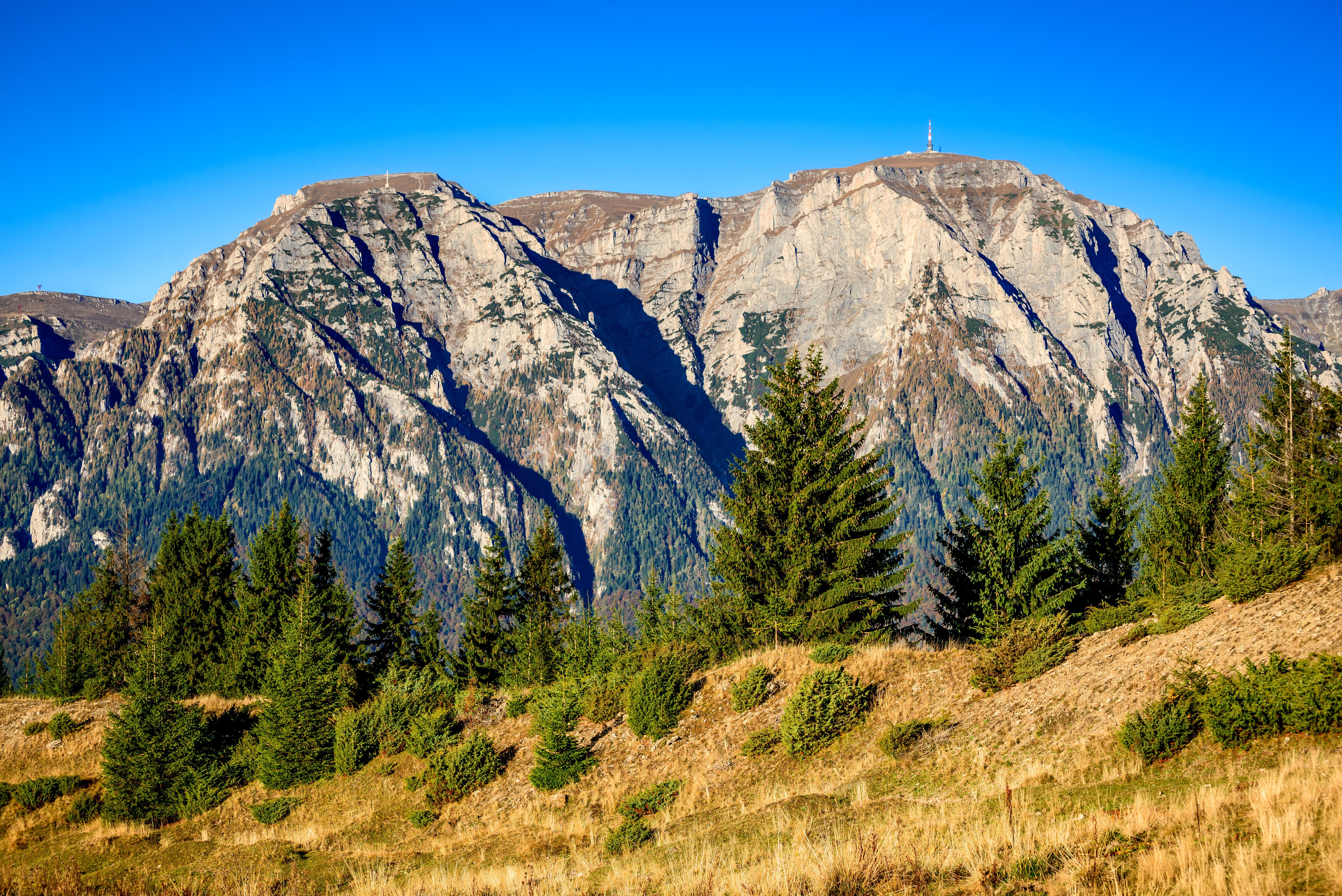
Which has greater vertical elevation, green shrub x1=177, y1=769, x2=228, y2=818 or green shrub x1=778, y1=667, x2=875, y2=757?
green shrub x1=778, y1=667, x2=875, y2=757

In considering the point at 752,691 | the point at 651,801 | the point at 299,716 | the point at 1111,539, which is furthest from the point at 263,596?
the point at 1111,539

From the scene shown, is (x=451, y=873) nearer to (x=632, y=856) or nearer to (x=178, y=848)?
(x=632, y=856)

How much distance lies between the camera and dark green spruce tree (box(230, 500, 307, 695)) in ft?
151

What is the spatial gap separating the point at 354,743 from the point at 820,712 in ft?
53.3

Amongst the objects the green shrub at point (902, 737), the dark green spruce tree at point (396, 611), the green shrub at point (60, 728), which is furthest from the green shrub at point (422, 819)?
the dark green spruce tree at point (396, 611)

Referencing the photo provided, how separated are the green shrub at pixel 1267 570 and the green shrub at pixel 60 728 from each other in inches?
1690

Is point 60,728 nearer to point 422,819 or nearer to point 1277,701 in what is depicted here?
point 422,819

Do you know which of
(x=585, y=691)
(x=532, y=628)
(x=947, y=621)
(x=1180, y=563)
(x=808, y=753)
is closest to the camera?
(x=808, y=753)

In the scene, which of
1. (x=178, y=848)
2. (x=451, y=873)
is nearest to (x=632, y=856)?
(x=451, y=873)

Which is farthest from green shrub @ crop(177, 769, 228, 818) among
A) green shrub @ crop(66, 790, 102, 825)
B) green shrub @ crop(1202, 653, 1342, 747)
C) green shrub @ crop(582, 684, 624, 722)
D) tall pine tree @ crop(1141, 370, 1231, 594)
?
tall pine tree @ crop(1141, 370, 1231, 594)

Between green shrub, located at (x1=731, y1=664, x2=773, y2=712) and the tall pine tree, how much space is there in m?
Answer: 30.1

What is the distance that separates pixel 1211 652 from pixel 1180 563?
3259cm

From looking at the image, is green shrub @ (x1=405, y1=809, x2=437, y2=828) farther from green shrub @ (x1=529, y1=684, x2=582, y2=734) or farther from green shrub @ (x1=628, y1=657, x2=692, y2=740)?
green shrub @ (x1=628, y1=657, x2=692, y2=740)

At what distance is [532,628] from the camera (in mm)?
56000
